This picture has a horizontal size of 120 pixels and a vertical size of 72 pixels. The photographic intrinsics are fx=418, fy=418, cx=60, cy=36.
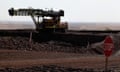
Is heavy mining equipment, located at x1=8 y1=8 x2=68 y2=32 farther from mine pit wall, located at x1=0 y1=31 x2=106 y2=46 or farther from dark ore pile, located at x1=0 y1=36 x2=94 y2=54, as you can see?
dark ore pile, located at x1=0 y1=36 x2=94 y2=54

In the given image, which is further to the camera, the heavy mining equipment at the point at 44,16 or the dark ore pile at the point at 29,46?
the heavy mining equipment at the point at 44,16

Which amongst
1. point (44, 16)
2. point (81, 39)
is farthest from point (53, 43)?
point (44, 16)

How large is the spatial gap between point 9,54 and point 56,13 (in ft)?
74.4

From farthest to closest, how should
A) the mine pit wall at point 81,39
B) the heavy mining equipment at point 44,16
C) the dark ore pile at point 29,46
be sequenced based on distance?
the heavy mining equipment at point 44,16 → the mine pit wall at point 81,39 → the dark ore pile at point 29,46

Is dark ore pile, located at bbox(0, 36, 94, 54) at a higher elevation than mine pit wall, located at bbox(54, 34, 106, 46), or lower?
higher

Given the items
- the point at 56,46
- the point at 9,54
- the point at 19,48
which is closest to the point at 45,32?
the point at 56,46

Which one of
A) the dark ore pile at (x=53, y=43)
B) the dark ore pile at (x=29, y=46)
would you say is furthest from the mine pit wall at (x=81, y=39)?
the dark ore pile at (x=29, y=46)

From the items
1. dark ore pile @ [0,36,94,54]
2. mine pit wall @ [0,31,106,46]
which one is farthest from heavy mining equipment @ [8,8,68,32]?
dark ore pile @ [0,36,94,54]

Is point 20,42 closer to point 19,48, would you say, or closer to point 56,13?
point 19,48

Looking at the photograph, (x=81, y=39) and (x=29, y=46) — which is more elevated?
(x=29, y=46)

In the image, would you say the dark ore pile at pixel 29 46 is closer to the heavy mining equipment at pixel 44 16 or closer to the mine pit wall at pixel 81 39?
the mine pit wall at pixel 81 39

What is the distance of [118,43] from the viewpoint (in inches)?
1551

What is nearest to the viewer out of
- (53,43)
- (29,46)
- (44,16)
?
(29,46)

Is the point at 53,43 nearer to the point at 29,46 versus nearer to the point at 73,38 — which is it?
the point at 73,38
